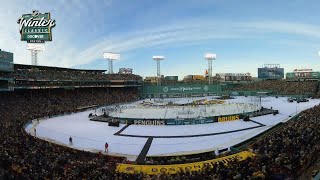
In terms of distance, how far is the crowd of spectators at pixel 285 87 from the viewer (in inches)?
3555

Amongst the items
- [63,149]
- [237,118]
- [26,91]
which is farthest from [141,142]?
[26,91]

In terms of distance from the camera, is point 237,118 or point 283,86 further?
point 283,86

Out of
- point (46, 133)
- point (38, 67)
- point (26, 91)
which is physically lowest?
point (46, 133)

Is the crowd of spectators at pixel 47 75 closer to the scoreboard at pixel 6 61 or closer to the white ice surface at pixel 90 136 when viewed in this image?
the scoreboard at pixel 6 61

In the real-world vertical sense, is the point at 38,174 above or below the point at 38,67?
below

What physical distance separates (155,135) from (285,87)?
76897 mm

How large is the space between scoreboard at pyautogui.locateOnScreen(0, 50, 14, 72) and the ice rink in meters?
12.2

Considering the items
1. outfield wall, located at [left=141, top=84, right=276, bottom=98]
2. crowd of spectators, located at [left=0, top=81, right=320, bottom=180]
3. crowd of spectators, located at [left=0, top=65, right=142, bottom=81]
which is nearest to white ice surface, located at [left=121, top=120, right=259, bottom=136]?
crowd of spectators, located at [left=0, top=81, right=320, bottom=180]

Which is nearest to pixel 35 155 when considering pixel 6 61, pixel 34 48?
pixel 6 61

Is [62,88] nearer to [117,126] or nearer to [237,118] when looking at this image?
[117,126]

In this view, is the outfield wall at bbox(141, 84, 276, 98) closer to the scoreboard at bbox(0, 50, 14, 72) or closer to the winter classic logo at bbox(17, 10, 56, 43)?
the scoreboard at bbox(0, 50, 14, 72)

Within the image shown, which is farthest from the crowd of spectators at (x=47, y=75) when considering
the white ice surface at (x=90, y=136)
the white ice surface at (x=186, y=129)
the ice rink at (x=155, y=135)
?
the white ice surface at (x=186, y=129)

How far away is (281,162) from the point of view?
15328mm

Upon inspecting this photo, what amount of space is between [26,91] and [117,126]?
98.7 ft
